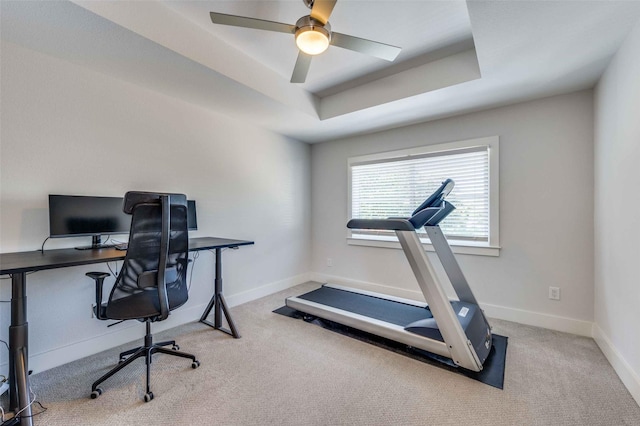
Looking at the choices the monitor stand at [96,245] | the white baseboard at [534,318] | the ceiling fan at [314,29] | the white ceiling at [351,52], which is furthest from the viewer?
the white baseboard at [534,318]

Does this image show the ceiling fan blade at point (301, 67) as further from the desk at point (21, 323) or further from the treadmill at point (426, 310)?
the desk at point (21, 323)

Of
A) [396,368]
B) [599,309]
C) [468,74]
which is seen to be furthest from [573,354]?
[468,74]

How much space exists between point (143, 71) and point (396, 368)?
302cm

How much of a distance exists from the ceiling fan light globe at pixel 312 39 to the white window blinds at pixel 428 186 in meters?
Answer: 2.14

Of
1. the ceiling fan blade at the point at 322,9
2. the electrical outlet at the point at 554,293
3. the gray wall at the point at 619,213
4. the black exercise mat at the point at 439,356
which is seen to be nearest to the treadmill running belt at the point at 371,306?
the black exercise mat at the point at 439,356

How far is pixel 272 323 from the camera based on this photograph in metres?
2.74

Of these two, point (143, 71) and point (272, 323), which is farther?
point (272, 323)

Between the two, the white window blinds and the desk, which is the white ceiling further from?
the desk

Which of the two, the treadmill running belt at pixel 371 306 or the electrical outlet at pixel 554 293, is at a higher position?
the electrical outlet at pixel 554 293

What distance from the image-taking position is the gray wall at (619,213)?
5.46ft

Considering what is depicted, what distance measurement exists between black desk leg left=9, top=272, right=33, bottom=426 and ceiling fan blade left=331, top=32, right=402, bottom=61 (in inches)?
89.5

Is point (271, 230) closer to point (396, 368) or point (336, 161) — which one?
point (336, 161)

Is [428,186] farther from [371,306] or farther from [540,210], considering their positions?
[371,306]

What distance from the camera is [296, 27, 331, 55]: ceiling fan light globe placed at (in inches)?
61.1
